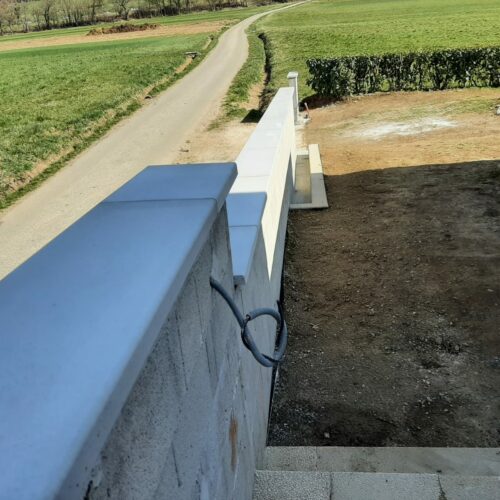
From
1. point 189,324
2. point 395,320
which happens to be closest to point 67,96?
point 395,320

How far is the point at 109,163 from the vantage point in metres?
14.0

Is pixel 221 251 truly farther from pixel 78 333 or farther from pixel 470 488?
pixel 470 488

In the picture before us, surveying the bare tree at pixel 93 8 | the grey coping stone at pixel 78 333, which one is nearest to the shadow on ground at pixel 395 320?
the grey coping stone at pixel 78 333

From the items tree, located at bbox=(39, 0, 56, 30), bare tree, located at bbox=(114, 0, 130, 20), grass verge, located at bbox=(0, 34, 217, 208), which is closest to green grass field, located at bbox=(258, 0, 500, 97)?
grass verge, located at bbox=(0, 34, 217, 208)

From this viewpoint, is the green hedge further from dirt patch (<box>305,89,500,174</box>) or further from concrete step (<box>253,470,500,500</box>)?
concrete step (<box>253,470,500,500</box>)

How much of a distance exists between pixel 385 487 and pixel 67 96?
24212 millimetres

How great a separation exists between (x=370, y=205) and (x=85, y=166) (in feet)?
26.8

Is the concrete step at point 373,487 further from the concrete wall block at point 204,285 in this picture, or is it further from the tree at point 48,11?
the tree at point 48,11

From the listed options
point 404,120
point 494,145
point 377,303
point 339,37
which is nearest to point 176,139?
point 404,120

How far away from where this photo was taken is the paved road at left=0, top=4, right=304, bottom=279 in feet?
32.6

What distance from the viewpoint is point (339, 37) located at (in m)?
37.2

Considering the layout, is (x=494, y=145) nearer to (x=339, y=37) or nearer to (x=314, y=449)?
(x=314, y=449)

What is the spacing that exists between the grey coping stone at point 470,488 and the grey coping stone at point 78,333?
209 cm

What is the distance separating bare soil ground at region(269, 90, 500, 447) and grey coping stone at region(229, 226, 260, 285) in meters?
1.64
